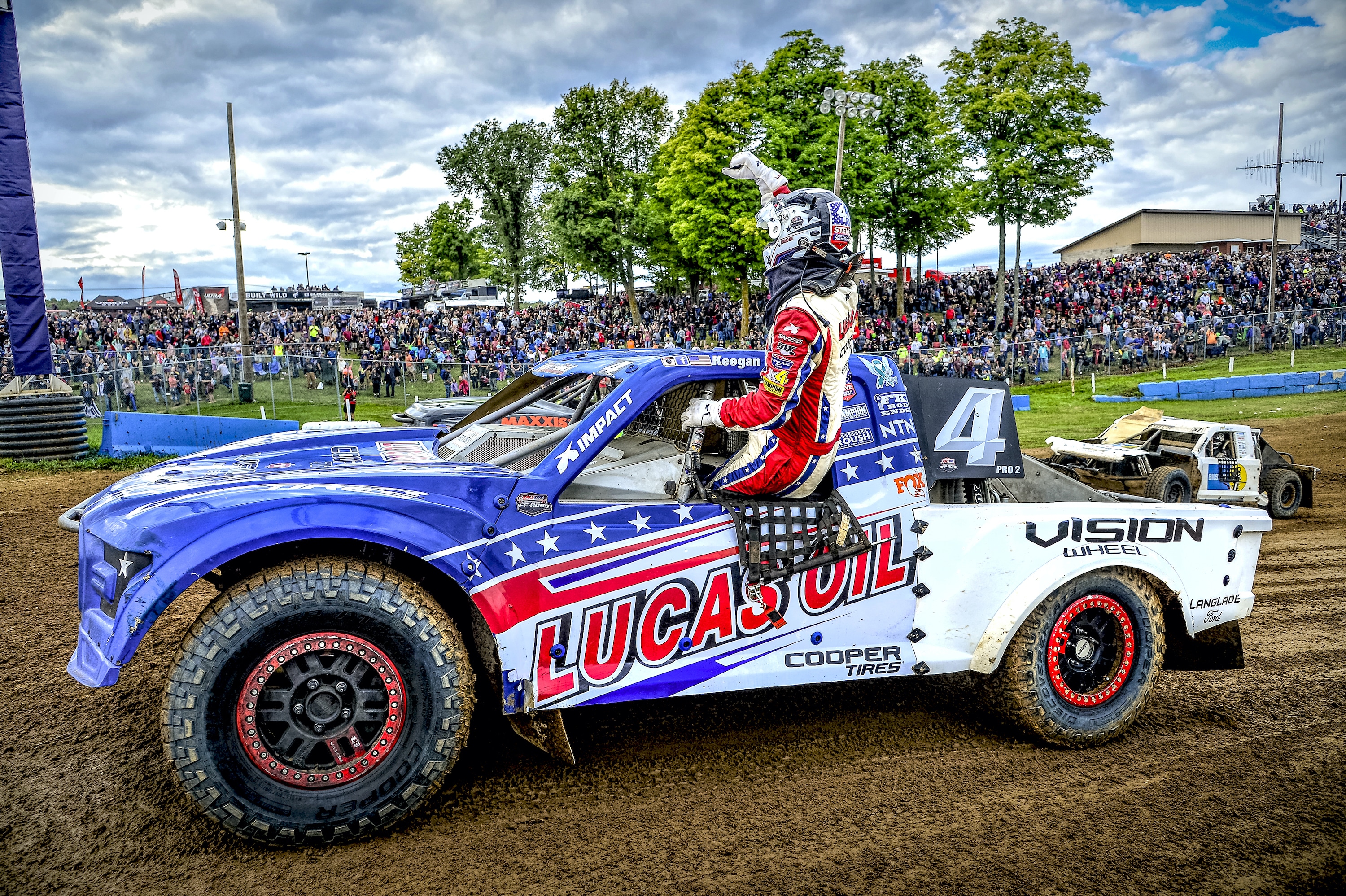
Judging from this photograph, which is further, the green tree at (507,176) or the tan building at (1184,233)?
the tan building at (1184,233)

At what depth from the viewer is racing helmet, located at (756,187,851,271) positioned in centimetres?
345

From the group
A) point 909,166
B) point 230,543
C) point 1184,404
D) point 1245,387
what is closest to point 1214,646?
point 230,543

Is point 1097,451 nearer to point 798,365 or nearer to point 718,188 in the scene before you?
point 798,365

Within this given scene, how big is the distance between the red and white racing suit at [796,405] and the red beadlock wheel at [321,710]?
1.60m

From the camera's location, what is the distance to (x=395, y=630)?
3.01m

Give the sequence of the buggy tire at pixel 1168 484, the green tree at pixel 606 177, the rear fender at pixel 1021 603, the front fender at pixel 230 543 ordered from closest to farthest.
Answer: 1. the front fender at pixel 230 543
2. the rear fender at pixel 1021 603
3. the buggy tire at pixel 1168 484
4. the green tree at pixel 606 177

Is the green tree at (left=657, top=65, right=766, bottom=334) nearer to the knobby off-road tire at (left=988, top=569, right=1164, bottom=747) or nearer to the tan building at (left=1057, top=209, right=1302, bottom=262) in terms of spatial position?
the knobby off-road tire at (left=988, top=569, right=1164, bottom=747)

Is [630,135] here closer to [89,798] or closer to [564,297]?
[564,297]

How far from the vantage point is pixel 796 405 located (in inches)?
129

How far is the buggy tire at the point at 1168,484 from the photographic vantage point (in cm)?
947

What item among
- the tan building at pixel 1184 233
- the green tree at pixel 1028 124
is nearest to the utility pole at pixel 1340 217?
the tan building at pixel 1184 233

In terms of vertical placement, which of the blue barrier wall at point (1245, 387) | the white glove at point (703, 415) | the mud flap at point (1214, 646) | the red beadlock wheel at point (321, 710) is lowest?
the mud flap at point (1214, 646)

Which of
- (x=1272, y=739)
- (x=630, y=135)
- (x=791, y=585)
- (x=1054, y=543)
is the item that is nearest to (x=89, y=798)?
(x=791, y=585)

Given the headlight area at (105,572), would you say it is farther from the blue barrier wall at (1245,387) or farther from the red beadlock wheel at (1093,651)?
the blue barrier wall at (1245,387)
